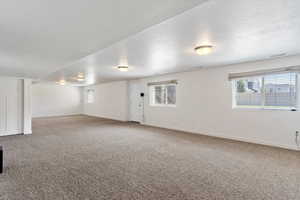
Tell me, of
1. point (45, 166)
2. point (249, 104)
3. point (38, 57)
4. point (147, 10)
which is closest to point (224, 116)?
point (249, 104)

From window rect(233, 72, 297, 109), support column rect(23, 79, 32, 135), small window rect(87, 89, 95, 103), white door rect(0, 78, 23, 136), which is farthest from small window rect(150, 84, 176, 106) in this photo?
small window rect(87, 89, 95, 103)

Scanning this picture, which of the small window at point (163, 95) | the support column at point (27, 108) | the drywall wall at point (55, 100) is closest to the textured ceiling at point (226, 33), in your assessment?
the small window at point (163, 95)

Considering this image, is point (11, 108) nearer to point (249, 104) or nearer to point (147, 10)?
point (147, 10)

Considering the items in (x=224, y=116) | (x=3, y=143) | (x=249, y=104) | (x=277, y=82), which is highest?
(x=277, y=82)

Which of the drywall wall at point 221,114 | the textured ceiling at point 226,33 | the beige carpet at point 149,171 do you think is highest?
the textured ceiling at point 226,33

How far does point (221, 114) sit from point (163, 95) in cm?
269

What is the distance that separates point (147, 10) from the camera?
1706mm

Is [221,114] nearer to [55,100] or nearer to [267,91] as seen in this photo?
[267,91]

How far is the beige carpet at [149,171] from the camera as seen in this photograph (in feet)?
6.97

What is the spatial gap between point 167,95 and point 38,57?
466 cm

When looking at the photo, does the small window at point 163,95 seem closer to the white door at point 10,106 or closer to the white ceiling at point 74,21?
the white ceiling at point 74,21

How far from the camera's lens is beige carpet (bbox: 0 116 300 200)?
2.12 m

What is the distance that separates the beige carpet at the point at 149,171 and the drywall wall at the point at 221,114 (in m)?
0.51

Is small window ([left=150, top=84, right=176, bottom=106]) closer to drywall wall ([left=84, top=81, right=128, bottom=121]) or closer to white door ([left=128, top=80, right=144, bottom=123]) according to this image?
white door ([left=128, top=80, right=144, bottom=123])
